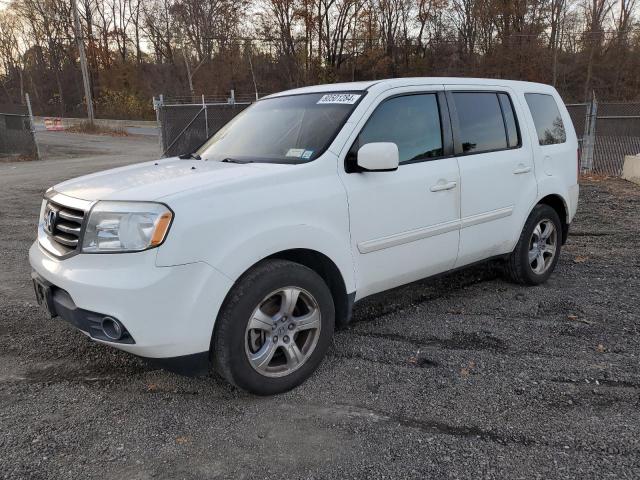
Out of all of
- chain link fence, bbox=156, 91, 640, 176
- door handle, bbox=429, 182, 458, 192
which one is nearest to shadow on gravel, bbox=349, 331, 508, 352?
door handle, bbox=429, 182, 458, 192

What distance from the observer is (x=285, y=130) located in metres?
3.75

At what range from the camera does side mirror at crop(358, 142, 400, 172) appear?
3184 millimetres

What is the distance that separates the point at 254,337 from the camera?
3016 millimetres

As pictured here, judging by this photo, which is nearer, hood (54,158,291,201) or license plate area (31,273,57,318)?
hood (54,158,291,201)

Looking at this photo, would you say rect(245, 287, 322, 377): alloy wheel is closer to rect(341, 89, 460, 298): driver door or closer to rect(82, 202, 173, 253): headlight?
rect(341, 89, 460, 298): driver door

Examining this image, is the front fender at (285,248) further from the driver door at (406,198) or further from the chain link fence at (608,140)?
the chain link fence at (608,140)

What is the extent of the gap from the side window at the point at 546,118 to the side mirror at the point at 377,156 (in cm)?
214

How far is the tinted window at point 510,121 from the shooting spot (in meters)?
4.46

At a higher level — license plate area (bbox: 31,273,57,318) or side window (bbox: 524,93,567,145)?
side window (bbox: 524,93,567,145)

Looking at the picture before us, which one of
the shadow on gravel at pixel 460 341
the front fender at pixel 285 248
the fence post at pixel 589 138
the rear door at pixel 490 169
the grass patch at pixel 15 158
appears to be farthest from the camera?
the grass patch at pixel 15 158

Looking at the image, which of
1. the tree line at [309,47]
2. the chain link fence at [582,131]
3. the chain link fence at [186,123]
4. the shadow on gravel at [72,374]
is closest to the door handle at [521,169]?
the shadow on gravel at [72,374]

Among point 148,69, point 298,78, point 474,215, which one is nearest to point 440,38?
point 298,78

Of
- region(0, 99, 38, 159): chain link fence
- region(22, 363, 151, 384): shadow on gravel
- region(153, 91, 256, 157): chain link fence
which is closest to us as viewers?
region(22, 363, 151, 384): shadow on gravel

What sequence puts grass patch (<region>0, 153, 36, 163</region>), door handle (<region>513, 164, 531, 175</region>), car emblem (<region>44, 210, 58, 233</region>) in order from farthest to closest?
grass patch (<region>0, 153, 36, 163</region>)
door handle (<region>513, 164, 531, 175</region>)
car emblem (<region>44, 210, 58, 233</region>)
